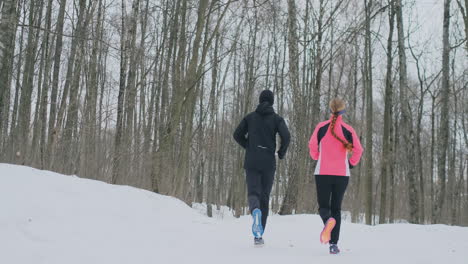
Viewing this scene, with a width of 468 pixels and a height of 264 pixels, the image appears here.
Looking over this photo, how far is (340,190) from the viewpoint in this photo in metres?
4.73

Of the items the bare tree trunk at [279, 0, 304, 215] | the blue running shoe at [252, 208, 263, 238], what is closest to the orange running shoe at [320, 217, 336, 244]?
the blue running shoe at [252, 208, 263, 238]

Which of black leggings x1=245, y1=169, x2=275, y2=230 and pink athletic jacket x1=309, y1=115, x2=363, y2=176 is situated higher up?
pink athletic jacket x1=309, y1=115, x2=363, y2=176

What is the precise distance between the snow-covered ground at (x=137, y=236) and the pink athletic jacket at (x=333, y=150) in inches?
37.5

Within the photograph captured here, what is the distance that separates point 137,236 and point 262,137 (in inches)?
75.3

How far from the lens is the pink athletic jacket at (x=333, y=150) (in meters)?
4.70

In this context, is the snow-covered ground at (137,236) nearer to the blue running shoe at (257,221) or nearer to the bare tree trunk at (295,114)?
the blue running shoe at (257,221)

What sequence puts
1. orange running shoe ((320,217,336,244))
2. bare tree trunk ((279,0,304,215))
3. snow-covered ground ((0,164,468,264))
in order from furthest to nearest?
bare tree trunk ((279,0,304,215))
orange running shoe ((320,217,336,244))
snow-covered ground ((0,164,468,264))

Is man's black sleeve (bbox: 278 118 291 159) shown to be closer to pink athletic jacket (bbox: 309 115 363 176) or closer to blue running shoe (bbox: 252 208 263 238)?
pink athletic jacket (bbox: 309 115 363 176)

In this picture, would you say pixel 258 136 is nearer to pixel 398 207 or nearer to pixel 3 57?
pixel 3 57

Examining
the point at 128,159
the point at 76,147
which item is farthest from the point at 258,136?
the point at 76,147

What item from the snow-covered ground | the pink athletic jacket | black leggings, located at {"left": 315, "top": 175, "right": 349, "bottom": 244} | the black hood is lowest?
the snow-covered ground

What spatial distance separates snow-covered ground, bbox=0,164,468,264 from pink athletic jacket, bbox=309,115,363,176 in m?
0.95

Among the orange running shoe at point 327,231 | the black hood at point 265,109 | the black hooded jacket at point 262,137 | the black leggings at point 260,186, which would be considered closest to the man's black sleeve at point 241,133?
the black hooded jacket at point 262,137

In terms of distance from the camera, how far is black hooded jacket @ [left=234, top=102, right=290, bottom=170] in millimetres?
5055
